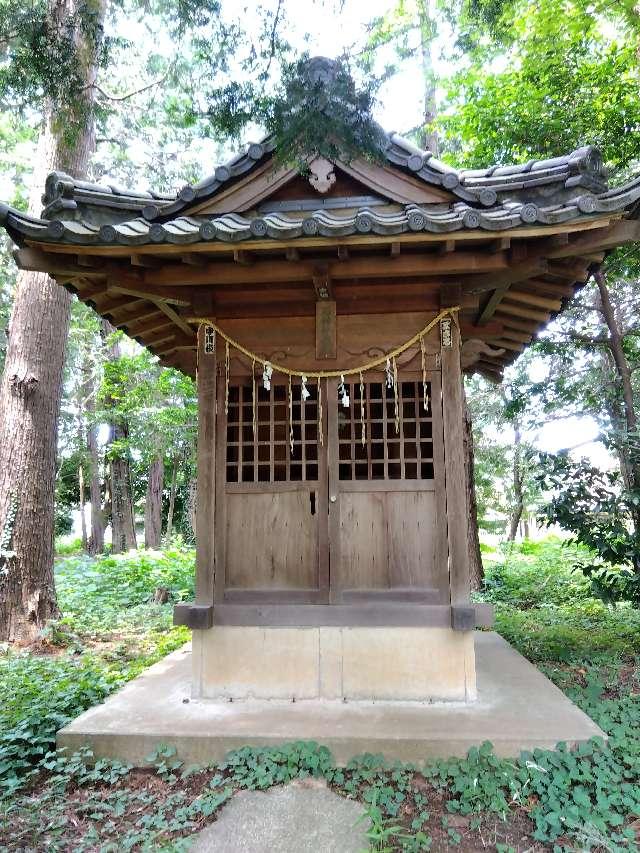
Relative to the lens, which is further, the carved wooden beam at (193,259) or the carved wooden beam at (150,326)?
the carved wooden beam at (150,326)

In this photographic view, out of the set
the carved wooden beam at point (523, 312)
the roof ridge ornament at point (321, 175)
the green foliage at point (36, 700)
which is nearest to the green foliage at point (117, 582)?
the green foliage at point (36, 700)

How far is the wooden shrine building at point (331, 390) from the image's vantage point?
15.0ft

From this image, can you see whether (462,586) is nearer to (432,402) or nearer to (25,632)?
(432,402)

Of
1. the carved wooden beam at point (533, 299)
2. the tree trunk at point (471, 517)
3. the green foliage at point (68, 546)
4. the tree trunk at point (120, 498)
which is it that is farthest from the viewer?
the green foliage at point (68, 546)

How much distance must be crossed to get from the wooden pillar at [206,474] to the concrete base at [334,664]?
0.47 m

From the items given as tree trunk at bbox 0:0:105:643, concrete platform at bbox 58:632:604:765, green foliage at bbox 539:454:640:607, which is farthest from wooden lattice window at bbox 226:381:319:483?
tree trunk at bbox 0:0:105:643

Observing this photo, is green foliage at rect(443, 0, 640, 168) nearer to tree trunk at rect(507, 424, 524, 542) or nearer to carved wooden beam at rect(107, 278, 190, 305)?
carved wooden beam at rect(107, 278, 190, 305)

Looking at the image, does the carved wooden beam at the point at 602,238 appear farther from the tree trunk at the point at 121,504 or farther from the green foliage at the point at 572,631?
the tree trunk at the point at 121,504

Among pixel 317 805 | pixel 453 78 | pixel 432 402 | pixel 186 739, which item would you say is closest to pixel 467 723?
pixel 317 805

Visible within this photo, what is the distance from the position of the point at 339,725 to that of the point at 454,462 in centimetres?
220

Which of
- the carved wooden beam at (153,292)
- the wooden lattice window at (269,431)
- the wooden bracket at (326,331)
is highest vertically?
the carved wooden beam at (153,292)

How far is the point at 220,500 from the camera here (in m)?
4.97

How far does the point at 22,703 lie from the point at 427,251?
5280 mm

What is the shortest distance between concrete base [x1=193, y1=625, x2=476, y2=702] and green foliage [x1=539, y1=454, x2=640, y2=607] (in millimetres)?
2557
